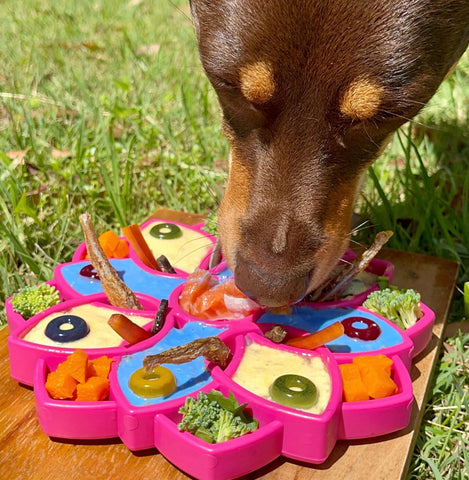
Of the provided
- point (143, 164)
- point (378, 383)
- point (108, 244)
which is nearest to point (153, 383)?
point (378, 383)

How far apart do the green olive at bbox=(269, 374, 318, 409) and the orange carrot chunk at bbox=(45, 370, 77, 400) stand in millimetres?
619

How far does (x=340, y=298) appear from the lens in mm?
2896

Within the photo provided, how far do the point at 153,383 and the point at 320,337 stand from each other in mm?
610

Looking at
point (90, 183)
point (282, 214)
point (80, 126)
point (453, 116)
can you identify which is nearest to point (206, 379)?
point (282, 214)

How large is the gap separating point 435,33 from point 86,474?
197 cm

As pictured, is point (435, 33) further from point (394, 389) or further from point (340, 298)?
point (394, 389)

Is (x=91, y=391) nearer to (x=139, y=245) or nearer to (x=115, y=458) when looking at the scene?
(x=115, y=458)

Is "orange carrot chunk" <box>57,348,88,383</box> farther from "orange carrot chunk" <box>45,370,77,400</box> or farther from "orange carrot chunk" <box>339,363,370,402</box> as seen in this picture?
"orange carrot chunk" <box>339,363,370,402</box>

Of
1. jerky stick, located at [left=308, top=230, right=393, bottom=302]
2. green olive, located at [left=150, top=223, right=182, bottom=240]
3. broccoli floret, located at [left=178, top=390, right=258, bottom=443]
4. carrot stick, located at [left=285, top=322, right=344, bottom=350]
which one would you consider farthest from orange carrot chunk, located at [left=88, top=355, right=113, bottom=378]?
green olive, located at [left=150, top=223, right=182, bottom=240]

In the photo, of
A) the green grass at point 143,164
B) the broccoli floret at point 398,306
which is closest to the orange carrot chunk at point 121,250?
the green grass at point 143,164

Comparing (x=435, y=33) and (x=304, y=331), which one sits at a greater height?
(x=435, y=33)

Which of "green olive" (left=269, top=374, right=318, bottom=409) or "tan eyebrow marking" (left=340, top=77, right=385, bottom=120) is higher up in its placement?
"tan eyebrow marking" (left=340, top=77, right=385, bottom=120)

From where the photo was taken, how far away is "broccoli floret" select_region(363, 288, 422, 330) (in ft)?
8.89

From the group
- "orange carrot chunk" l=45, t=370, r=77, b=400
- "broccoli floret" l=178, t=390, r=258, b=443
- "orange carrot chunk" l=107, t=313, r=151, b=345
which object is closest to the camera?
"broccoli floret" l=178, t=390, r=258, b=443
